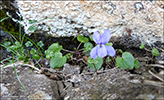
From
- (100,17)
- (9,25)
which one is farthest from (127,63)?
(9,25)

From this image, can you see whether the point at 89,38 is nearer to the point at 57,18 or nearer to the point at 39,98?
the point at 57,18

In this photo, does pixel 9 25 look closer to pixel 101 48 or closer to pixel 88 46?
pixel 88 46

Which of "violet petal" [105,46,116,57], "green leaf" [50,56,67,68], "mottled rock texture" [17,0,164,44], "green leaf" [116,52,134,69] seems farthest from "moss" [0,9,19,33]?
"green leaf" [116,52,134,69]

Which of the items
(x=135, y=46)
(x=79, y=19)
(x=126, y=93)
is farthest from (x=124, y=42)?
(x=126, y=93)

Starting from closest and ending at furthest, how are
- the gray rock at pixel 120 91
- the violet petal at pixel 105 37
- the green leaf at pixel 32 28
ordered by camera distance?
1. the gray rock at pixel 120 91
2. the violet petal at pixel 105 37
3. the green leaf at pixel 32 28

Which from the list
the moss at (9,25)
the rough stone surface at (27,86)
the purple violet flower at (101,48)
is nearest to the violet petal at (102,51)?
the purple violet flower at (101,48)

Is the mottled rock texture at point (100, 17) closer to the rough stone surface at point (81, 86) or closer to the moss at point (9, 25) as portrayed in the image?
the moss at point (9, 25)

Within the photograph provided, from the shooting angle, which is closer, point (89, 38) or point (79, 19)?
point (79, 19)

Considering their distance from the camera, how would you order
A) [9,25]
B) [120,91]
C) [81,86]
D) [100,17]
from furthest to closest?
1. [9,25]
2. [100,17]
3. [81,86]
4. [120,91]
